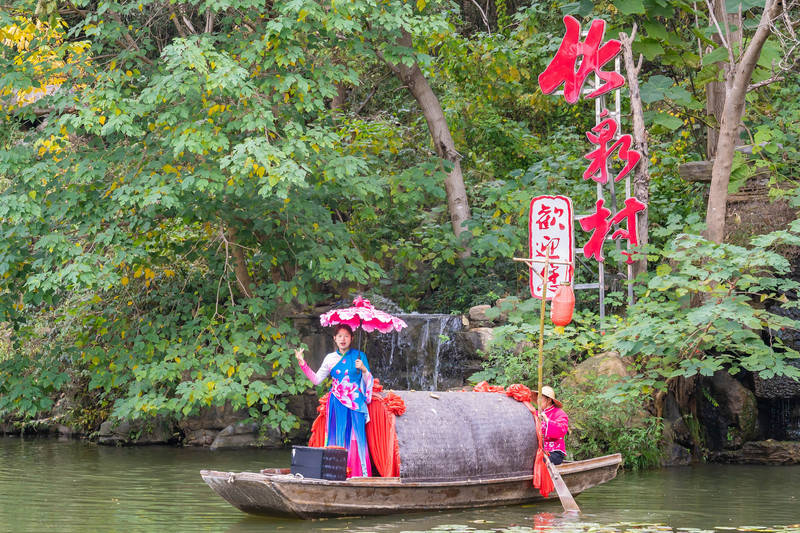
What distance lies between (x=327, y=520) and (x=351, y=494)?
33 centimetres

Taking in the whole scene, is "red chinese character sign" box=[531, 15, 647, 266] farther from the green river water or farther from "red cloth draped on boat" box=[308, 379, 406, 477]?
"red cloth draped on boat" box=[308, 379, 406, 477]

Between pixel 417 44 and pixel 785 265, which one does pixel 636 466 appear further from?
pixel 417 44

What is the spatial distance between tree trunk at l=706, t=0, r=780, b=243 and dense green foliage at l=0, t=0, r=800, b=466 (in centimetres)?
44

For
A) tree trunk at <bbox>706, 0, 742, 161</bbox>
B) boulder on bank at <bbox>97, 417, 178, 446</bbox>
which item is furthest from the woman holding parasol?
boulder on bank at <bbox>97, 417, 178, 446</bbox>

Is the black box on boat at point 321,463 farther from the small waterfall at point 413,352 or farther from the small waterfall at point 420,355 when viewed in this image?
the small waterfall at point 420,355

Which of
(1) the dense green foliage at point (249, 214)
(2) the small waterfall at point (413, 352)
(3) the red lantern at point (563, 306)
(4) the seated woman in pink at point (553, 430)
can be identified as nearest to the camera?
(4) the seated woman in pink at point (553, 430)

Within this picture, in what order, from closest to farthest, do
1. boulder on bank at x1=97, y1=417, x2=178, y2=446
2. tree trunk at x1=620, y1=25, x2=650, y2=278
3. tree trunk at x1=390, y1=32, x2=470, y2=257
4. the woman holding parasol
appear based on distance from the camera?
the woman holding parasol < tree trunk at x1=620, y1=25, x2=650, y2=278 < boulder on bank at x1=97, y1=417, x2=178, y2=446 < tree trunk at x1=390, y1=32, x2=470, y2=257

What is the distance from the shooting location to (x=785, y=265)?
11.4 m

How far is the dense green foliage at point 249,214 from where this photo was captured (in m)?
Result: 12.3

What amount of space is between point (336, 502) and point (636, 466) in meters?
5.47

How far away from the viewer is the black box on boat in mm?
8883

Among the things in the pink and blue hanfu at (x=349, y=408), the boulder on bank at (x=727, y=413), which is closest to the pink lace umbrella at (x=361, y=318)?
the pink and blue hanfu at (x=349, y=408)

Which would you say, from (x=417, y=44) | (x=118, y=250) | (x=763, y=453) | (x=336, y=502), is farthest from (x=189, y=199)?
(x=763, y=453)

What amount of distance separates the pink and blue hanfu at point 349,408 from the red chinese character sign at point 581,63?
21.4ft
